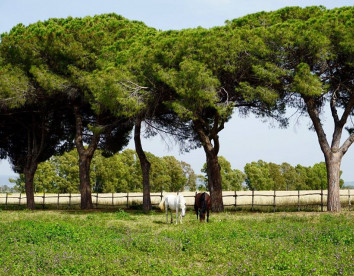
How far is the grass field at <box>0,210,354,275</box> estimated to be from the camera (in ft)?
31.1

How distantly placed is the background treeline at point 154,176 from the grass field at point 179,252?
51.9 meters

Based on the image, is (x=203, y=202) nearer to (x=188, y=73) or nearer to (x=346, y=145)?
(x=188, y=73)

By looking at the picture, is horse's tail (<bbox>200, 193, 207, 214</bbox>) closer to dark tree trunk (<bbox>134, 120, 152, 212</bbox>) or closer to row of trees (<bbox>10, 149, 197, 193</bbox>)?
dark tree trunk (<bbox>134, 120, 152, 212</bbox>)

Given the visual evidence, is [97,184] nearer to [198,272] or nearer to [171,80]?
[171,80]

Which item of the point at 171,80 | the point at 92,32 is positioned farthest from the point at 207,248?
the point at 92,32

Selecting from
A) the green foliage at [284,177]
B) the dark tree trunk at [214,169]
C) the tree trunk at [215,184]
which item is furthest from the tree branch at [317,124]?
the green foliage at [284,177]

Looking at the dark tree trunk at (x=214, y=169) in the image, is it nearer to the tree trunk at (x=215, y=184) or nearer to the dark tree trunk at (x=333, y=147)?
the tree trunk at (x=215, y=184)

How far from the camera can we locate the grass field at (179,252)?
948cm

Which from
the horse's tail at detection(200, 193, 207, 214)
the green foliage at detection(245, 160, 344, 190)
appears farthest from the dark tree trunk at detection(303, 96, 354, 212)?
the green foliage at detection(245, 160, 344, 190)

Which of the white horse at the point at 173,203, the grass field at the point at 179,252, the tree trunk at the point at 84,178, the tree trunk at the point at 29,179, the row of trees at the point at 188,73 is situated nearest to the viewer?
the grass field at the point at 179,252

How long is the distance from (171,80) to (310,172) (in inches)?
2461

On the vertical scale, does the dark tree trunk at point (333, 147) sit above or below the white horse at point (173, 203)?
above

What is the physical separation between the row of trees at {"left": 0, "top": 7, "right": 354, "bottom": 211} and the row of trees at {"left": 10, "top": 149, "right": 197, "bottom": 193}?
3718cm

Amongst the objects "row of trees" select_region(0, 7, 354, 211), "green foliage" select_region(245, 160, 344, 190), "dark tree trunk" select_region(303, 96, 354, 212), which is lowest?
"green foliage" select_region(245, 160, 344, 190)
